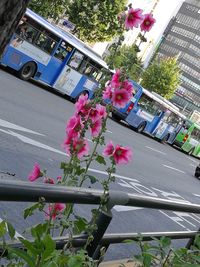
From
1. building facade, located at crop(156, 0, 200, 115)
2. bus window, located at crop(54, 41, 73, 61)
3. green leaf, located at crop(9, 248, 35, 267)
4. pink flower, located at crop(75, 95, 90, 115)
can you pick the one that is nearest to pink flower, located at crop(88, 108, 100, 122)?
pink flower, located at crop(75, 95, 90, 115)

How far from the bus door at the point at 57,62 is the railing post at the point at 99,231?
2159 centimetres

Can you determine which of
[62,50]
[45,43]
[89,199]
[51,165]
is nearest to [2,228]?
[89,199]

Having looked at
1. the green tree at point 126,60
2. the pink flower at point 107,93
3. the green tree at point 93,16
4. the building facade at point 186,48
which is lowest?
the pink flower at point 107,93

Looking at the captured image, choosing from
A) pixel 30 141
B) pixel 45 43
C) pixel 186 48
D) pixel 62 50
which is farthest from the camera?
pixel 186 48

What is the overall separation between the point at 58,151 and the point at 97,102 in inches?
343

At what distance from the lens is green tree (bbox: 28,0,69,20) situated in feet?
116

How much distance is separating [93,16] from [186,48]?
5330 inches

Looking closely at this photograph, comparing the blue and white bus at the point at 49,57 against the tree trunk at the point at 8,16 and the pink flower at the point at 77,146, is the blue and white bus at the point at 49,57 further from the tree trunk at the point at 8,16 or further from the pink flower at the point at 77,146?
the tree trunk at the point at 8,16

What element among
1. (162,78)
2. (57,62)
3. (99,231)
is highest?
(162,78)

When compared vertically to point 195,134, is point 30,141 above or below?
below

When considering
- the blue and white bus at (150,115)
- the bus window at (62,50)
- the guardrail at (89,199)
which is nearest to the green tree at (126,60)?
the guardrail at (89,199)

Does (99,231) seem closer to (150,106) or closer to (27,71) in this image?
(27,71)

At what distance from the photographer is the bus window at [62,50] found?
80.4 ft

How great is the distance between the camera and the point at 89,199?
256 cm
